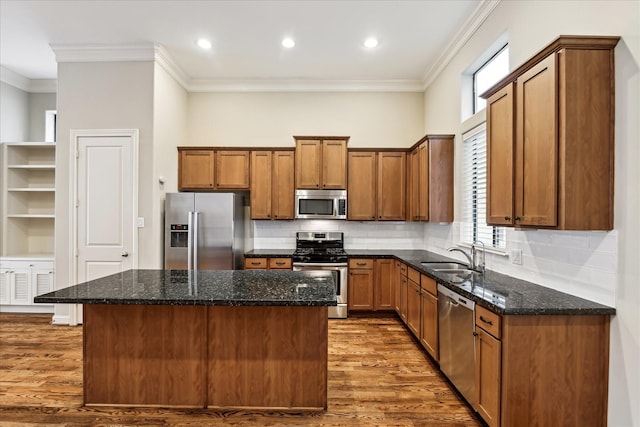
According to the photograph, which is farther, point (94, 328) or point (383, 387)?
point (383, 387)

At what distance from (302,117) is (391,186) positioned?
184 cm

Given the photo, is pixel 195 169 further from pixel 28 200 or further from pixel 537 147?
pixel 537 147

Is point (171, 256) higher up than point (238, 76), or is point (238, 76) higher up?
point (238, 76)

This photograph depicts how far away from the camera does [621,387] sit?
6.26ft

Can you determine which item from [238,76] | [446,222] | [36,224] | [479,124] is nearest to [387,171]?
[446,222]

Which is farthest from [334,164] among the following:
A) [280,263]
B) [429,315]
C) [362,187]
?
[429,315]

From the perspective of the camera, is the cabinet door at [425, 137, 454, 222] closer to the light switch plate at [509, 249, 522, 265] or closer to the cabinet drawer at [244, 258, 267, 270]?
the light switch plate at [509, 249, 522, 265]

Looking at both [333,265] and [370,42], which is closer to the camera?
[370,42]

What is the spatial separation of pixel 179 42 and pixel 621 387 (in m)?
5.21

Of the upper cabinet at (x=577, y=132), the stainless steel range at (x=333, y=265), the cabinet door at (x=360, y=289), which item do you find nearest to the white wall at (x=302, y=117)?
the stainless steel range at (x=333, y=265)

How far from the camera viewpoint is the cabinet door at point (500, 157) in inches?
96.1

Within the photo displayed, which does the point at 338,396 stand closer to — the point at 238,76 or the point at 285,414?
the point at 285,414

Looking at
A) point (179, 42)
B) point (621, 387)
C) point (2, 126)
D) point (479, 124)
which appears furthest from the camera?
point (2, 126)

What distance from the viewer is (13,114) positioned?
5.33m
